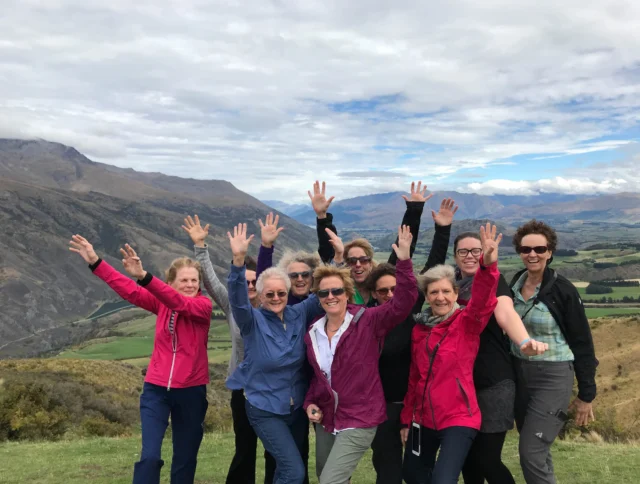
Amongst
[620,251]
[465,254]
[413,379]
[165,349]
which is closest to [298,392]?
[413,379]

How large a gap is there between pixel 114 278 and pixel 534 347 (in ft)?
14.9

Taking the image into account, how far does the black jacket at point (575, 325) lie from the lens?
15.6 feet

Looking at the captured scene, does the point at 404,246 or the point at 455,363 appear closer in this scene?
the point at 455,363

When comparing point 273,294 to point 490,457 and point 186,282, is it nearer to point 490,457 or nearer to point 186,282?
point 186,282

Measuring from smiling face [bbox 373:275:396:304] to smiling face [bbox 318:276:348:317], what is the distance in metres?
0.60

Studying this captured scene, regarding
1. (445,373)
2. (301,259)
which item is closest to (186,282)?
(301,259)

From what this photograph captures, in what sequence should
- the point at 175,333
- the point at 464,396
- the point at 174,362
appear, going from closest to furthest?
the point at 464,396, the point at 174,362, the point at 175,333

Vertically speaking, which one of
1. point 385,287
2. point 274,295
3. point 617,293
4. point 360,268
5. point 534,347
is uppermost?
point 360,268

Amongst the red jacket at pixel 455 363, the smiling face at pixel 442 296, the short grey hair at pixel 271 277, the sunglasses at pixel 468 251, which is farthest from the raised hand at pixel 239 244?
the sunglasses at pixel 468 251

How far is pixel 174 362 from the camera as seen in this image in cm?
559

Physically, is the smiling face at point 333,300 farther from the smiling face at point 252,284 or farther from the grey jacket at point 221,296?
the grey jacket at point 221,296

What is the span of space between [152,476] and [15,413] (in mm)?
12953

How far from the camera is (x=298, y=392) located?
5.08m

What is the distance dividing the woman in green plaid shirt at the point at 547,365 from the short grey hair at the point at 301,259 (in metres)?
2.59
